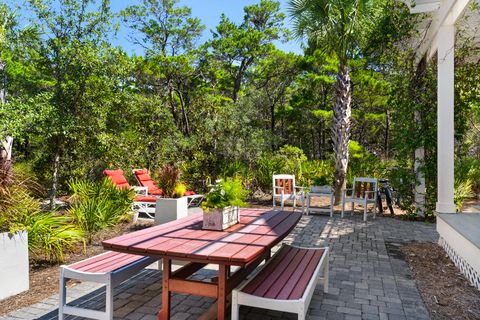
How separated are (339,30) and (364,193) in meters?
3.68

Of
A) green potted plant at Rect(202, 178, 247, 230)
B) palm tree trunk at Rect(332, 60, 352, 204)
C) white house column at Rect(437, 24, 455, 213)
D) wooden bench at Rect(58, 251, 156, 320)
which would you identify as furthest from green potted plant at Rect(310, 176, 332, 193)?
wooden bench at Rect(58, 251, 156, 320)

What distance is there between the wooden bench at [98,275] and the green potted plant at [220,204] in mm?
710

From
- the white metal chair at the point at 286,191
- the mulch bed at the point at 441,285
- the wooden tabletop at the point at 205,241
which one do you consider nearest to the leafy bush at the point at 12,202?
the wooden tabletop at the point at 205,241

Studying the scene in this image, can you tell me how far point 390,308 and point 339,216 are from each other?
4877 mm

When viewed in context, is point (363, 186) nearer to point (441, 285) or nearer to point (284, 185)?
point (284, 185)

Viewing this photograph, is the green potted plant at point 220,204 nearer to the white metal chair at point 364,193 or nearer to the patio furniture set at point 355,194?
the patio furniture set at point 355,194

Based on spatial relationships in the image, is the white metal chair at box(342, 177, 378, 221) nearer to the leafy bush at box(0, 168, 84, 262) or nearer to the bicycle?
the bicycle

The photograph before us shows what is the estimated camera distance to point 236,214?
3.46 m

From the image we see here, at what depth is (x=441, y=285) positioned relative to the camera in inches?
153

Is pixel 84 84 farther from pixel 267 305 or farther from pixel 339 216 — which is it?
pixel 339 216

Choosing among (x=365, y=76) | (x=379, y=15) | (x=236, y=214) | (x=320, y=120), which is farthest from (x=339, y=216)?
(x=320, y=120)

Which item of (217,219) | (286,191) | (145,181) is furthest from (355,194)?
(217,219)

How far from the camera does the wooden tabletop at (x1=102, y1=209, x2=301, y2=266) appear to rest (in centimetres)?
241

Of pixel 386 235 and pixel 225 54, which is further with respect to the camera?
pixel 225 54
